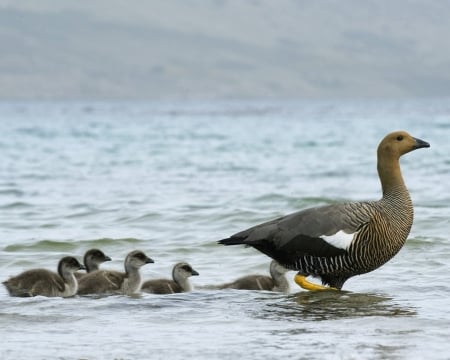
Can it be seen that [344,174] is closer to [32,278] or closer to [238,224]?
[238,224]

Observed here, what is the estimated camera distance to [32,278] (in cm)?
1161

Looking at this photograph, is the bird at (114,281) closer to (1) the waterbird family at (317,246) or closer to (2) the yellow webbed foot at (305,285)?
(1) the waterbird family at (317,246)

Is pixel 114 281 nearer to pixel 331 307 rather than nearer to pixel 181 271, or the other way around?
pixel 181 271

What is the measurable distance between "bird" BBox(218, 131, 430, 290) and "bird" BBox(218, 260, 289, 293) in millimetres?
451

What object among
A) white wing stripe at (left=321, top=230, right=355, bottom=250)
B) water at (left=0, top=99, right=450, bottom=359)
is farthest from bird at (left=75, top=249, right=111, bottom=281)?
white wing stripe at (left=321, top=230, right=355, bottom=250)

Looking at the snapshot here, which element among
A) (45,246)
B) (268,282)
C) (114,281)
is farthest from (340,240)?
(45,246)

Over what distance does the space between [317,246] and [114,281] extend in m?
2.15

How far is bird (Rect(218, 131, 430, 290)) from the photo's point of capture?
11.0 m

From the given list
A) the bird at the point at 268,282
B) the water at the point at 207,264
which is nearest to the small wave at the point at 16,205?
the water at the point at 207,264

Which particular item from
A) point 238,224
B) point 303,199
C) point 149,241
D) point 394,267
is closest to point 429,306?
point 394,267

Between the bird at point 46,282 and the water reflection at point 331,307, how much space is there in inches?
83.9

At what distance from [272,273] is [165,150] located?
32.1 metres

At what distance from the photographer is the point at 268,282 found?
12.0 m

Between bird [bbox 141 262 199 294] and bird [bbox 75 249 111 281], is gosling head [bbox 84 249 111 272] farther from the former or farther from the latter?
bird [bbox 141 262 199 294]
